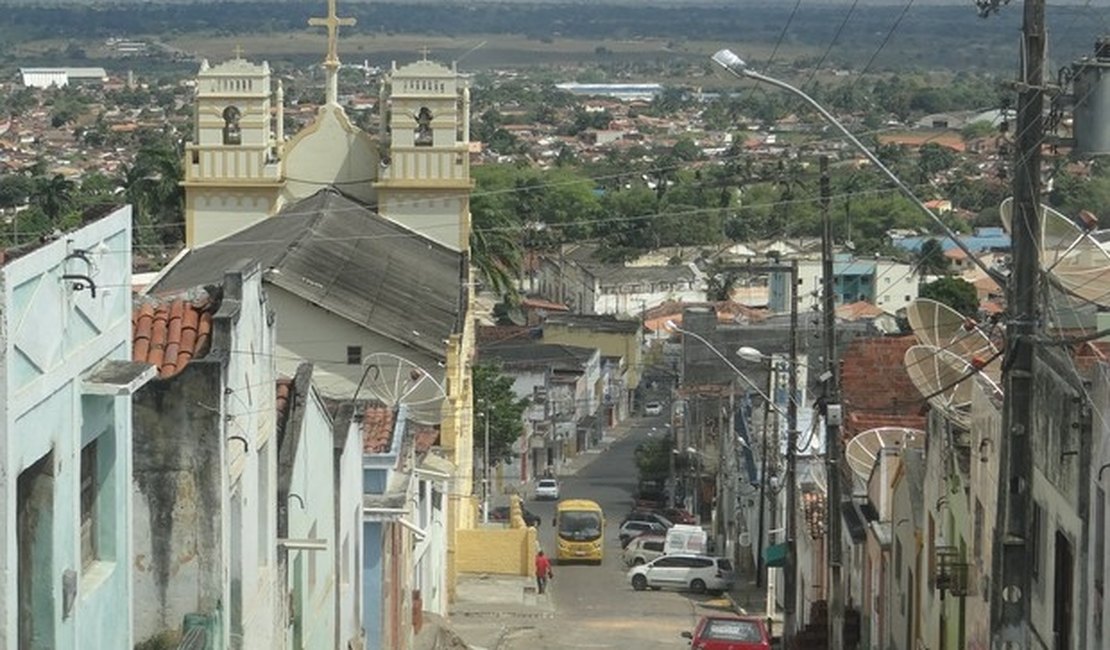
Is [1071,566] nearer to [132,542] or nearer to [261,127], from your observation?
[132,542]

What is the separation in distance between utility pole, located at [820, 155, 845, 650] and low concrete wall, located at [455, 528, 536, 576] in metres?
13.8

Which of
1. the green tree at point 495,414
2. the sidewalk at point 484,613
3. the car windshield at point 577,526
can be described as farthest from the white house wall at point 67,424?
the green tree at point 495,414

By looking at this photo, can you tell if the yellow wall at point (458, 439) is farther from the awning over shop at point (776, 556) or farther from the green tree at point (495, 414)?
the green tree at point (495, 414)

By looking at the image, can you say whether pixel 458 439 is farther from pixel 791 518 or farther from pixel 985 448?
pixel 985 448

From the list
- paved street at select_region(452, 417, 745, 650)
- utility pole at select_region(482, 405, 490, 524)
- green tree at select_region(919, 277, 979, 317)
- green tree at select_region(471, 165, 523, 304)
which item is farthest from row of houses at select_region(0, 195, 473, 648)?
green tree at select_region(919, 277, 979, 317)

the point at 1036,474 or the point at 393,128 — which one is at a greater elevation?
the point at 393,128

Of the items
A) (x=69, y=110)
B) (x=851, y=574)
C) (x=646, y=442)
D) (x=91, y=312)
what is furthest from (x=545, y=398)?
(x=69, y=110)

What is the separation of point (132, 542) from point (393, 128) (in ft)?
124

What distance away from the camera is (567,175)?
19225 cm

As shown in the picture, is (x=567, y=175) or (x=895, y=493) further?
(x=567, y=175)

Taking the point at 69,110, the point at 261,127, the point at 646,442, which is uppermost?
the point at 69,110

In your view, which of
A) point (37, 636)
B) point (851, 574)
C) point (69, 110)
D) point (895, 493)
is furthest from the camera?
point (69, 110)

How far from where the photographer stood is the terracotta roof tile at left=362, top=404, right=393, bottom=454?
36156 millimetres

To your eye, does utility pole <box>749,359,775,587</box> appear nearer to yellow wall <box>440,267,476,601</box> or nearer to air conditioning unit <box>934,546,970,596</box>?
yellow wall <box>440,267,476,601</box>
